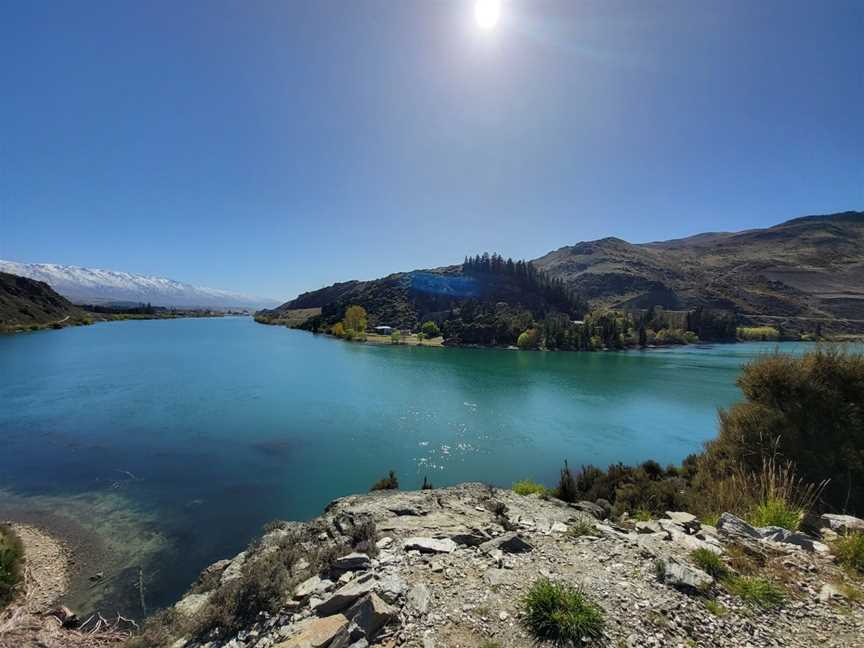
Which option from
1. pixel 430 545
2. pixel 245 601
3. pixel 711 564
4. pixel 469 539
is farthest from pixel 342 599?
pixel 711 564

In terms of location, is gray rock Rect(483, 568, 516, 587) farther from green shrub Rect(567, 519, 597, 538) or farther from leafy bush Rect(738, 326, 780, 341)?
leafy bush Rect(738, 326, 780, 341)

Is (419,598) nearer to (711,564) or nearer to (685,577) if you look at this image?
(685,577)

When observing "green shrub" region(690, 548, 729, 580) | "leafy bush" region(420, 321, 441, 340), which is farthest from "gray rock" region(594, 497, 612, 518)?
"leafy bush" region(420, 321, 441, 340)

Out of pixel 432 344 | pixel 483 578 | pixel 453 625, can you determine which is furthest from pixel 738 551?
pixel 432 344

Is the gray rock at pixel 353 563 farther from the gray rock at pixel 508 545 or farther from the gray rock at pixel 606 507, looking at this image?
the gray rock at pixel 606 507

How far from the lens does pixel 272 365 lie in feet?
176

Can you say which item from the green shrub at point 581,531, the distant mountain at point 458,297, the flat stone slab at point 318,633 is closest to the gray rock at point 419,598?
the flat stone slab at point 318,633

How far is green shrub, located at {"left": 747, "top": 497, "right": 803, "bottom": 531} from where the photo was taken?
5.83 meters

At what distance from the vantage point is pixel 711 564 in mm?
4688

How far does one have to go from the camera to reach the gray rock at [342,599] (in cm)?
457

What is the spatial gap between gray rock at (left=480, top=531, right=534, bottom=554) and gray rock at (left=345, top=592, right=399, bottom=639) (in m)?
2.00

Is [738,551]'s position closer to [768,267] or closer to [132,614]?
[132,614]

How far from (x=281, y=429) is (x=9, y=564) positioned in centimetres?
1564

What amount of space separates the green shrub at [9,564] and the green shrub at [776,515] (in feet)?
51.0
